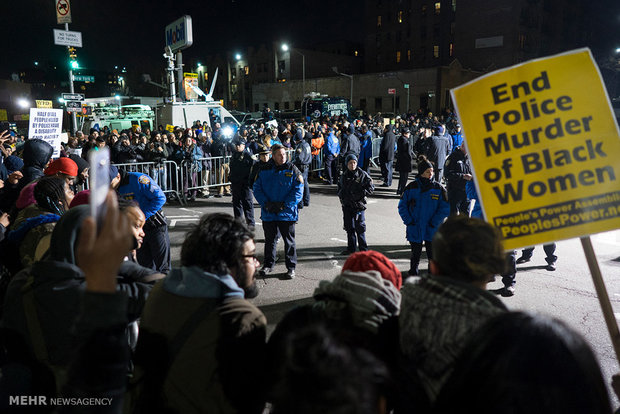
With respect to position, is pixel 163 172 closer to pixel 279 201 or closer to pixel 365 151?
pixel 279 201

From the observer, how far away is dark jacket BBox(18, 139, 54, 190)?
5.46 metres

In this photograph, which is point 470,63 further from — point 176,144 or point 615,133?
point 615,133

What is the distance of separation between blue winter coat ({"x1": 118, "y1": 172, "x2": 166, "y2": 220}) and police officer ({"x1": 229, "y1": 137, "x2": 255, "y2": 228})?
371cm

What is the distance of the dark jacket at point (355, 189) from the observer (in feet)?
23.9

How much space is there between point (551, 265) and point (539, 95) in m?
5.20

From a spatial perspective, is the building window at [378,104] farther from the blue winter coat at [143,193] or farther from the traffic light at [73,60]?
the blue winter coat at [143,193]

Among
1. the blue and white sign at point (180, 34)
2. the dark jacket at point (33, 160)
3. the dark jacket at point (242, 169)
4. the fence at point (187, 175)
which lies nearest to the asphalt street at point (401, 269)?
the dark jacket at point (242, 169)

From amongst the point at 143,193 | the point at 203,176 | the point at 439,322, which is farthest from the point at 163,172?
the point at 439,322

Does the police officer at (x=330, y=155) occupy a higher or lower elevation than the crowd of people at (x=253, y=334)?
higher

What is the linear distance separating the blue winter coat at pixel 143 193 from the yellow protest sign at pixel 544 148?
4084 millimetres

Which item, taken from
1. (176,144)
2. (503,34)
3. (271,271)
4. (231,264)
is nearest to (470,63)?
(503,34)

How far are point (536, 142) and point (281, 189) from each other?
14.9 ft

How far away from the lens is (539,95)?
94.3 inches

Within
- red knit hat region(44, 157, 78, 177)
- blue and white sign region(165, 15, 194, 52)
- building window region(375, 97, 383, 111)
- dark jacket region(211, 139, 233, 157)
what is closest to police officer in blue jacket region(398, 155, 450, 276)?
red knit hat region(44, 157, 78, 177)
